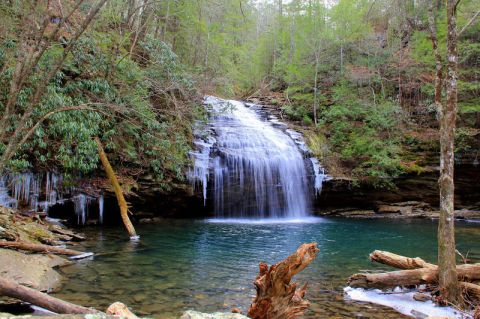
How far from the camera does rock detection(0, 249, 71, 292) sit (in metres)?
5.73

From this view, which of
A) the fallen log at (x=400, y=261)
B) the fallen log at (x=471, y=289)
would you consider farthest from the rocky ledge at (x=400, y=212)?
the fallen log at (x=471, y=289)

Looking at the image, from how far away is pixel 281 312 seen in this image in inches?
156

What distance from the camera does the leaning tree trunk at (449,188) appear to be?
17.1 feet

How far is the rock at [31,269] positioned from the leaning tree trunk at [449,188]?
5885mm

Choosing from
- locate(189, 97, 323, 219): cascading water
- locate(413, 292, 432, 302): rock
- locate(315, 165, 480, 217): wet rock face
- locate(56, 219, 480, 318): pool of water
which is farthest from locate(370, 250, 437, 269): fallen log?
locate(315, 165, 480, 217): wet rock face

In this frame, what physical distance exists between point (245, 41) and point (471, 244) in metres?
31.7

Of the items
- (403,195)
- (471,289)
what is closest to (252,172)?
(403,195)

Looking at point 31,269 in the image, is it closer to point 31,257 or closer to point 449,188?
point 31,257

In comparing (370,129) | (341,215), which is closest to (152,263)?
(341,215)

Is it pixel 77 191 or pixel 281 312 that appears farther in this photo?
pixel 77 191

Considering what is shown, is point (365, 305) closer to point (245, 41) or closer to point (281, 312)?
point (281, 312)

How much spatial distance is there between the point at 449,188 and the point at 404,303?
1834 mm

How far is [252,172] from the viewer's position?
17.3 m

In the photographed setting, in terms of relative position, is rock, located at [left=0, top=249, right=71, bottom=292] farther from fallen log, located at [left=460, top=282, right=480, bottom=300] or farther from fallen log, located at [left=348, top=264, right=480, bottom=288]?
fallen log, located at [left=460, top=282, right=480, bottom=300]
